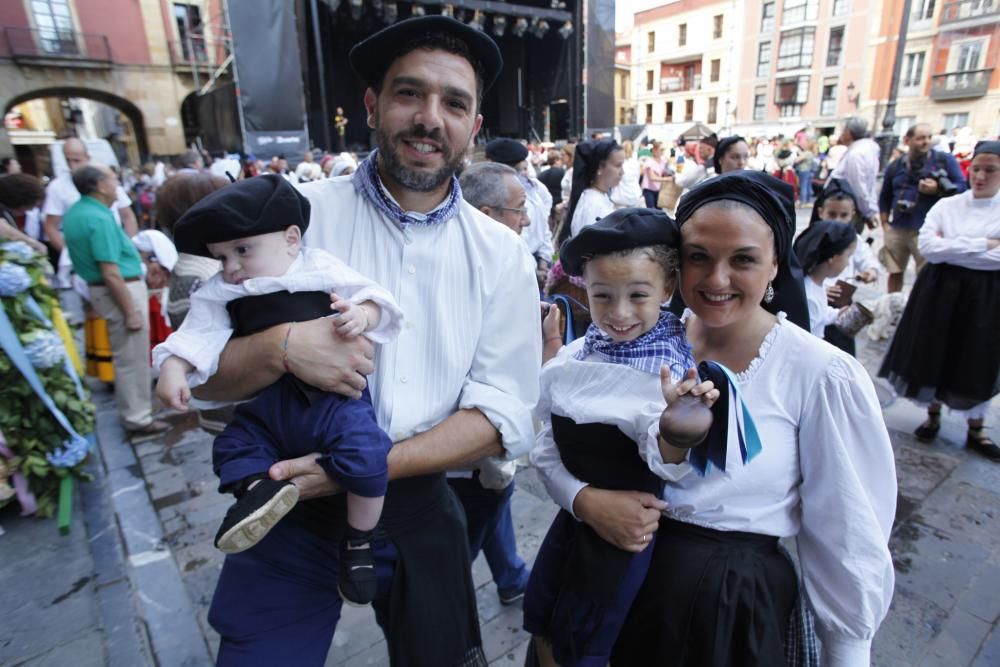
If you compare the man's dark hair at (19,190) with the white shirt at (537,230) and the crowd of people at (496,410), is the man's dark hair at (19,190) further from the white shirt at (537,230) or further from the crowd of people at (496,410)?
the crowd of people at (496,410)

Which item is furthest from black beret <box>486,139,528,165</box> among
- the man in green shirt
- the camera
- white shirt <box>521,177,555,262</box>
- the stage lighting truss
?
the stage lighting truss

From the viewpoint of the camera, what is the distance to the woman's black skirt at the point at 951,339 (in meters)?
3.71

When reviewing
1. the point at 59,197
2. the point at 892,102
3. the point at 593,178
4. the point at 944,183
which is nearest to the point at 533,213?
the point at 593,178

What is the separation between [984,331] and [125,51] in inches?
1216

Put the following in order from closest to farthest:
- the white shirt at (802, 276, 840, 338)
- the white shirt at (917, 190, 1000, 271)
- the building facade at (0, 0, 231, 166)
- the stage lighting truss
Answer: the white shirt at (802, 276, 840, 338)
the white shirt at (917, 190, 1000, 271)
the stage lighting truss
the building facade at (0, 0, 231, 166)

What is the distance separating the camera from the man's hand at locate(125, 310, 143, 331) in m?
4.38

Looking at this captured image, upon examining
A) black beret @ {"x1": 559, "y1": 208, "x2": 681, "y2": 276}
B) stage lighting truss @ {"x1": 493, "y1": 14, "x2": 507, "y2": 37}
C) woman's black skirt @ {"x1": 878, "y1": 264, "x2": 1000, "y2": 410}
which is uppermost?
stage lighting truss @ {"x1": 493, "y1": 14, "x2": 507, "y2": 37}

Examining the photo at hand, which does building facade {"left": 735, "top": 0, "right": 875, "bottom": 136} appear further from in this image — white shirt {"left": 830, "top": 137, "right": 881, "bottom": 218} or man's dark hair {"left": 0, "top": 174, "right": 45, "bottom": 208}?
man's dark hair {"left": 0, "top": 174, "right": 45, "bottom": 208}

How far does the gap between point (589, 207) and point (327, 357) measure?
3750 mm

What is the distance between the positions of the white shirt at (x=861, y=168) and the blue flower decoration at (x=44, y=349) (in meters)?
7.67

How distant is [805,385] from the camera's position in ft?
4.47

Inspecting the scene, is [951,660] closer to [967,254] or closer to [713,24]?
[967,254]

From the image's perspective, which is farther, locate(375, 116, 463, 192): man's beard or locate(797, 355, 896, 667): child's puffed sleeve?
locate(375, 116, 463, 192): man's beard

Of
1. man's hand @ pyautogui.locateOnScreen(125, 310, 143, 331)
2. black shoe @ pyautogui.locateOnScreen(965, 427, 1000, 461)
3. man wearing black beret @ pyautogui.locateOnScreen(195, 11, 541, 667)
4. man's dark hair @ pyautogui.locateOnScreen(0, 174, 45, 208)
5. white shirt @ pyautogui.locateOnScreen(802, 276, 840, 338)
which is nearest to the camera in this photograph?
man wearing black beret @ pyautogui.locateOnScreen(195, 11, 541, 667)
